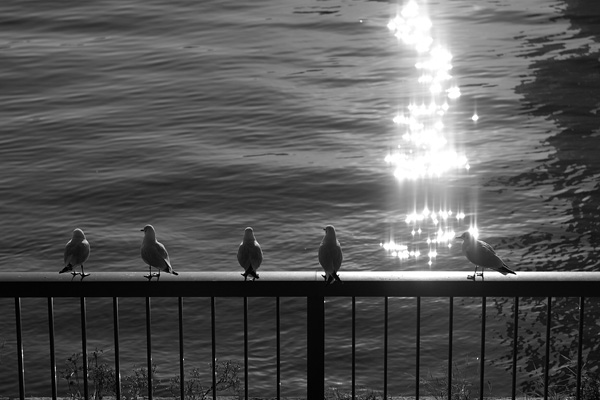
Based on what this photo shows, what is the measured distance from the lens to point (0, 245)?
76.7 feet

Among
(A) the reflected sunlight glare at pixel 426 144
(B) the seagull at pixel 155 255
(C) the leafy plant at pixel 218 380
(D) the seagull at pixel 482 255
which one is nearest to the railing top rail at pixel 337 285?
(D) the seagull at pixel 482 255

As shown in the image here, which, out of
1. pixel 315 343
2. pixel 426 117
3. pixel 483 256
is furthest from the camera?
pixel 426 117

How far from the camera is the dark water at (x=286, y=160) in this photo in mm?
18172

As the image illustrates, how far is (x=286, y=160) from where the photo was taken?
2994 centimetres

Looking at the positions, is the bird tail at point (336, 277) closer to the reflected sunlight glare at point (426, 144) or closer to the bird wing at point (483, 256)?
the bird wing at point (483, 256)

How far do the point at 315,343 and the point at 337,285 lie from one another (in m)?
0.43

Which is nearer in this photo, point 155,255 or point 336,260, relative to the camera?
point 336,260

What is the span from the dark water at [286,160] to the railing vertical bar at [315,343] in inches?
353

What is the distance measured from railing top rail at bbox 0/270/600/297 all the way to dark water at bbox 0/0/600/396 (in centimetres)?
A: 920

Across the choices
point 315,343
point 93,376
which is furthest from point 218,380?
point 315,343

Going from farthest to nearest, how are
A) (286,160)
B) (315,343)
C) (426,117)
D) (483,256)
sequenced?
(426,117)
(286,160)
(483,256)
(315,343)

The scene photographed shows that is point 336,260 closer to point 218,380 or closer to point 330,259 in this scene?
point 330,259

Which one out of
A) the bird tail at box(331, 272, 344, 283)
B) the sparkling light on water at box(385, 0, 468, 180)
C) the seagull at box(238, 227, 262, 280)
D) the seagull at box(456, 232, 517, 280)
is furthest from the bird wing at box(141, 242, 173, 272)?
the sparkling light on water at box(385, 0, 468, 180)

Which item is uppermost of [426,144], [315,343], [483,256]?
[483,256]
